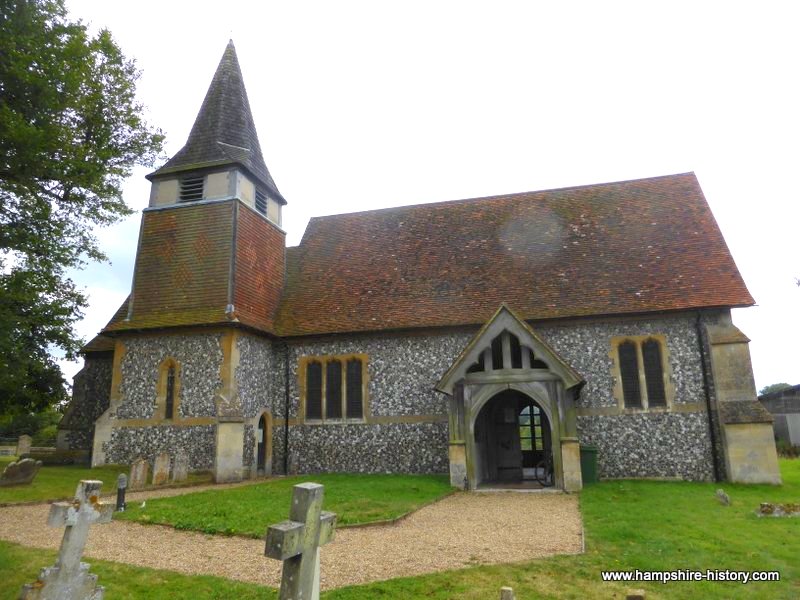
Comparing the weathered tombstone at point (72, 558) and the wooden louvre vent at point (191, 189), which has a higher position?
the wooden louvre vent at point (191, 189)

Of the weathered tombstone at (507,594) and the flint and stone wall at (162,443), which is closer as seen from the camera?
the weathered tombstone at (507,594)

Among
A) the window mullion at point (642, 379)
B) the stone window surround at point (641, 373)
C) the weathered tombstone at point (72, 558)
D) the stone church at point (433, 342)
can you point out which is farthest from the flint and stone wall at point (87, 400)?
the window mullion at point (642, 379)

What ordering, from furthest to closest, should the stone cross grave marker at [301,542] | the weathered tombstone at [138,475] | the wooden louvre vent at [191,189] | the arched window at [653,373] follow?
the wooden louvre vent at [191,189] → the arched window at [653,373] → the weathered tombstone at [138,475] → the stone cross grave marker at [301,542]

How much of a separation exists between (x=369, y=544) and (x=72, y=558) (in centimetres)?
441

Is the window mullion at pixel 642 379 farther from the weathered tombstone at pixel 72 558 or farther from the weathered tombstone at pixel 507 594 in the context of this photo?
the weathered tombstone at pixel 72 558

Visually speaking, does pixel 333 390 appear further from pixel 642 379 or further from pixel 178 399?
pixel 642 379

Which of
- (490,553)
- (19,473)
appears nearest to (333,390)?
(19,473)

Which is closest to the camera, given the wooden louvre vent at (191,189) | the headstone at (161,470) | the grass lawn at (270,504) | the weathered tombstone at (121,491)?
the grass lawn at (270,504)

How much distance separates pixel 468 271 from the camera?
19.9 meters

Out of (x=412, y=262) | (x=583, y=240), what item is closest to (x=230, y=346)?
(x=412, y=262)

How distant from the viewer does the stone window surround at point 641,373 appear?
1652 centimetres

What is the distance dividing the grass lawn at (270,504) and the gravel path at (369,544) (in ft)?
1.25

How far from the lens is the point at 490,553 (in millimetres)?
8070

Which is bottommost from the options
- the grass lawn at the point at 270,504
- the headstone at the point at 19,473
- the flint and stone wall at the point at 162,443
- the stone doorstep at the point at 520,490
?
the stone doorstep at the point at 520,490
